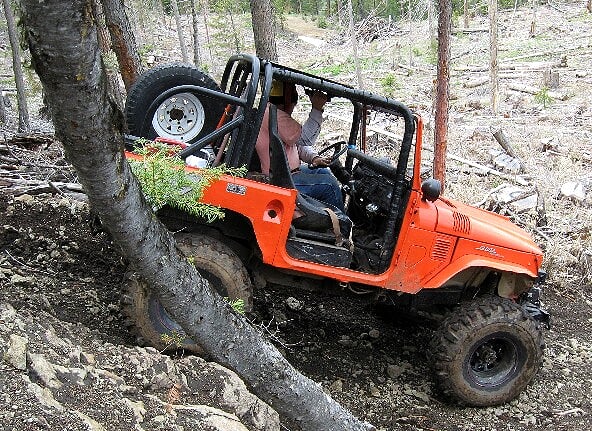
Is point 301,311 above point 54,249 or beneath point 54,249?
beneath

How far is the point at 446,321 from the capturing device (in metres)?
5.06

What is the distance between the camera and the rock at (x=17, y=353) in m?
2.88

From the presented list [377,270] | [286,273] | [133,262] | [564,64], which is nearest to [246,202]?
[286,273]

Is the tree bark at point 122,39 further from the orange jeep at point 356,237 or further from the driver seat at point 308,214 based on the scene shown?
the driver seat at point 308,214

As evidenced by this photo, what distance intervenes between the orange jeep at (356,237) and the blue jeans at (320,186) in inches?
6.4

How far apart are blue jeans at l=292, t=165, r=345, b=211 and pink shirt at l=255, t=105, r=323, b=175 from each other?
0.40 feet

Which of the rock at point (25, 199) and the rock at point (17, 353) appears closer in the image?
the rock at point (17, 353)

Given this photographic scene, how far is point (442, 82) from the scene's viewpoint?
8.86m

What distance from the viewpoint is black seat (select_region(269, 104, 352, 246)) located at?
15.3 feet

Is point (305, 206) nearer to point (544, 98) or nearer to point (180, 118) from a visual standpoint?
point (180, 118)

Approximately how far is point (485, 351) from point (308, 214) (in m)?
1.94

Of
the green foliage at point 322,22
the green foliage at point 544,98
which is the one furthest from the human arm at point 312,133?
the green foliage at point 322,22

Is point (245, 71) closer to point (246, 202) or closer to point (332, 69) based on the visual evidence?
point (246, 202)

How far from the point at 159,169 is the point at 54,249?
3658 mm
